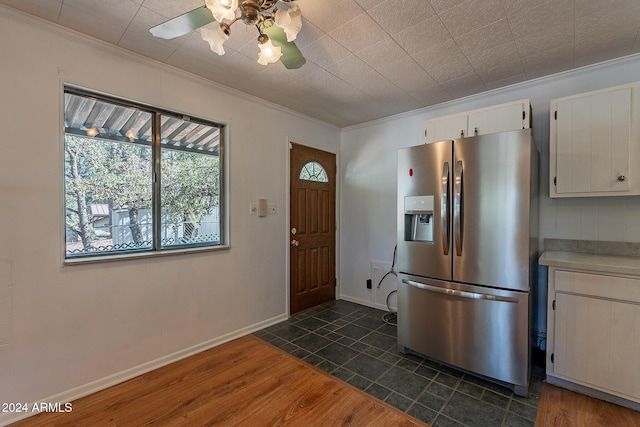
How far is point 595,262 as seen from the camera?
77.5 inches

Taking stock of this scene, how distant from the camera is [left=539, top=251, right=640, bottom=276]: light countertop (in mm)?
1824

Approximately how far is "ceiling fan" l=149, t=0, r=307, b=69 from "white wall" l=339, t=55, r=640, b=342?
2.31 m

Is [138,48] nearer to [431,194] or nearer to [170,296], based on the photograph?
[170,296]

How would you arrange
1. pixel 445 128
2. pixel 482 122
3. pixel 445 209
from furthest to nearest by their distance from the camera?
pixel 445 128 → pixel 482 122 → pixel 445 209

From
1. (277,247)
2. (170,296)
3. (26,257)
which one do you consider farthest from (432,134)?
(26,257)

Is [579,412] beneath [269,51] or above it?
beneath

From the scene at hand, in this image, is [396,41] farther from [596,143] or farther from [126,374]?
[126,374]

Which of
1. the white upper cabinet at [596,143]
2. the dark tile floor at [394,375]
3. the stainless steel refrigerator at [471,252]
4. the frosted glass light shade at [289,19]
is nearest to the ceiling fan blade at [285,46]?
the frosted glass light shade at [289,19]

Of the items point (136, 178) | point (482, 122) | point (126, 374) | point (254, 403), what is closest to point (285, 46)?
point (136, 178)

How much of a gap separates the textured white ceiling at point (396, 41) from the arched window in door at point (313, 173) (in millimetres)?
1020

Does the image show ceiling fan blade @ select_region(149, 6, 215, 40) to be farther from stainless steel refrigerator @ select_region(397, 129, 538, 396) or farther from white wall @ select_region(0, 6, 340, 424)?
stainless steel refrigerator @ select_region(397, 129, 538, 396)

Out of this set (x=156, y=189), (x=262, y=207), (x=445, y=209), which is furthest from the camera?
(x=262, y=207)

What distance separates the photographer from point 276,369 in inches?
92.7

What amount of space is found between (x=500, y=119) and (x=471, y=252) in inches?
49.1
